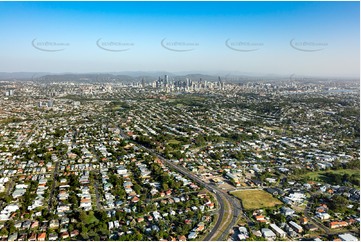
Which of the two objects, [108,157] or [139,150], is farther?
[139,150]

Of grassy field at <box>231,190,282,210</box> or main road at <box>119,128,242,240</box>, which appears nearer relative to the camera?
main road at <box>119,128,242,240</box>

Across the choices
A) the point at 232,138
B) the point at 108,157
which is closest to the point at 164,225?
the point at 108,157

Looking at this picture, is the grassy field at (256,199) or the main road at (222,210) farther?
the grassy field at (256,199)

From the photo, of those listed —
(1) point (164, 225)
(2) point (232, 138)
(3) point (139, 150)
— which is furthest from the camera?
(2) point (232, 138)

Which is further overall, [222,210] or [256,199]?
[256,199]

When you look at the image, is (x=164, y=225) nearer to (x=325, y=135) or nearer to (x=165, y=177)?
(x=165, y=177)

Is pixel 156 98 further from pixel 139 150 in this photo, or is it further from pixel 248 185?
pixel 248 185

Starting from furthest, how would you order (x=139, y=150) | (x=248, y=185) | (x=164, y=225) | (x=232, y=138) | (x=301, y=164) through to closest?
(x=232, y=138)
(x=139, y=150)
(x=301, y=164)
(x=248, y=185)
(x=164, y=225)
